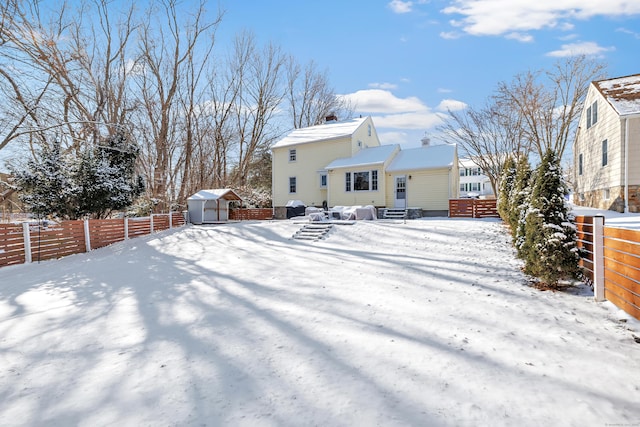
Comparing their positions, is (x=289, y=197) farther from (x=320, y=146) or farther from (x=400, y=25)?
(x=400, y=25)

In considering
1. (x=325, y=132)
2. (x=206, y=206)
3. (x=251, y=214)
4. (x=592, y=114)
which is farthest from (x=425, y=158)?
(x=206, y=206)

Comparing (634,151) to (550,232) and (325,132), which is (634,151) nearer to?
(550,232)

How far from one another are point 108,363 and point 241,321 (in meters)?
1.49

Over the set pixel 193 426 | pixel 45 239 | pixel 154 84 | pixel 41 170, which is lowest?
pixel 193 426

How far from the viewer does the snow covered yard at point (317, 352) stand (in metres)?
2.39

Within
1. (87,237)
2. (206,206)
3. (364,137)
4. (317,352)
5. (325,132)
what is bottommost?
(317,352)

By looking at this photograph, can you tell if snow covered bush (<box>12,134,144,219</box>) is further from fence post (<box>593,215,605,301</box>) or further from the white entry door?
the white entry door

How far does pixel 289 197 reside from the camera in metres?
24.1

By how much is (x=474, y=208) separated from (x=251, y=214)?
14620 mm

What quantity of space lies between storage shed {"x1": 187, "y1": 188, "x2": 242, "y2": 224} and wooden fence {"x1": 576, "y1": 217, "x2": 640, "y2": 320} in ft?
64.7

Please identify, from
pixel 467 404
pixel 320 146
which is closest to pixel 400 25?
pixel 320 146

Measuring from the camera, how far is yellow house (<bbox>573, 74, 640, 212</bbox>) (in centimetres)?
1222

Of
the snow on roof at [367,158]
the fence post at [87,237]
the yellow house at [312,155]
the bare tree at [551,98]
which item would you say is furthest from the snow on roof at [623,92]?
the fence post at [87,237]

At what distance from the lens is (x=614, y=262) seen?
168 inches
